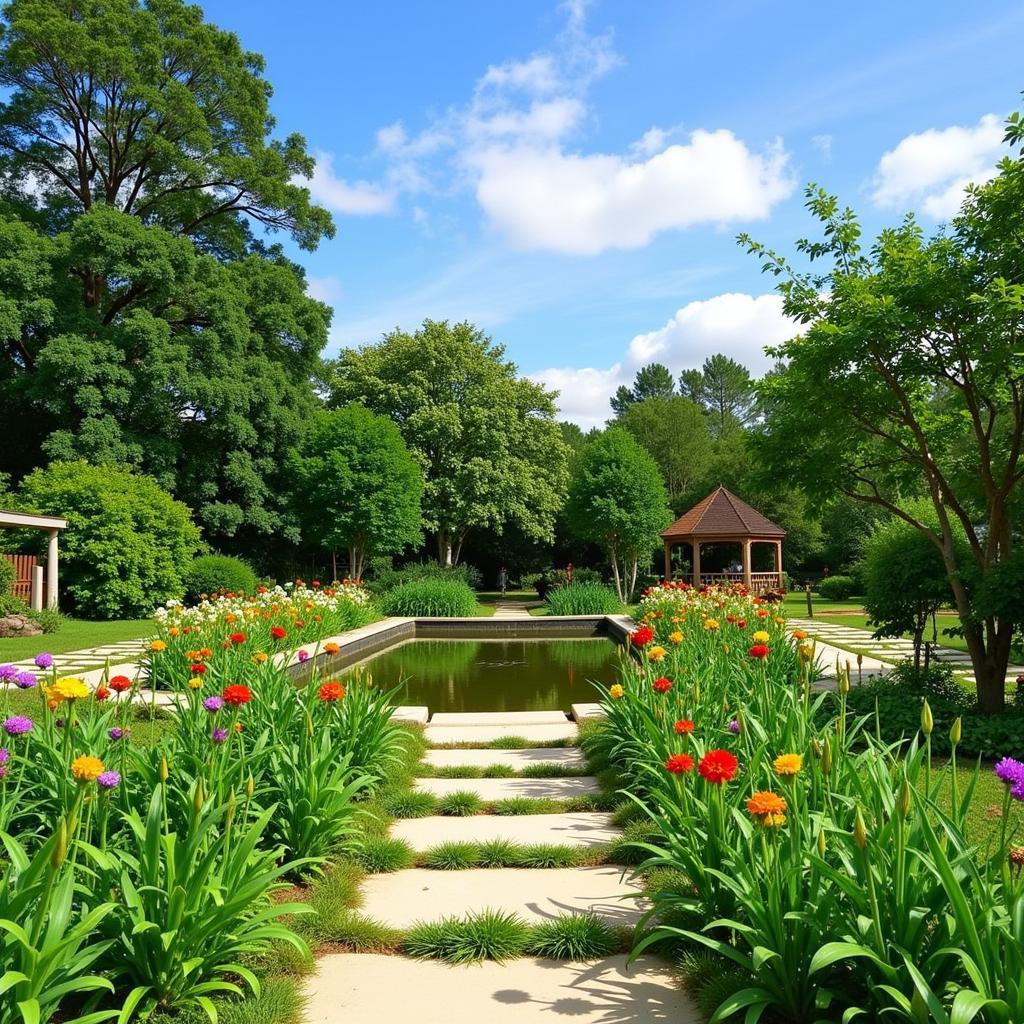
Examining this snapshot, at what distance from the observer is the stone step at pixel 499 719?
698 cm

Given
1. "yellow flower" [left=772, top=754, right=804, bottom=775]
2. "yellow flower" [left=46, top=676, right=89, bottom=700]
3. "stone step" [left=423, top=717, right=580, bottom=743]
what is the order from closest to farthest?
"yellow flower" [left=772, top=754, right=804, bottom=775] → "yellow flower" [left=46, top=676, right=89, bottom=700] → "stone step" [left=423, top=717, right=580, bottom=743]

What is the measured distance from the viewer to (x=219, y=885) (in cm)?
235

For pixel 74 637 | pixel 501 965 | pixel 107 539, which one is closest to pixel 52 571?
pixel 107 539

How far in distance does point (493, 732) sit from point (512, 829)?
8.18 feet

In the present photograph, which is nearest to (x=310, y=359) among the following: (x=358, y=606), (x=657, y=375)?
(x=358, y=606)

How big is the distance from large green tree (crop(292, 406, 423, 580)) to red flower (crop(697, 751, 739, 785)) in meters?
21.0

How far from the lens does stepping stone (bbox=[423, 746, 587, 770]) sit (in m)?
5.42

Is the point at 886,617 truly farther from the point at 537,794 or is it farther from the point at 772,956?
the point at 772,956

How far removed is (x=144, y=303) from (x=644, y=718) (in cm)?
2240

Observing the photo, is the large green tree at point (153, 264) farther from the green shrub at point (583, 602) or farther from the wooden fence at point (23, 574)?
the green shrub at point (583, 602)

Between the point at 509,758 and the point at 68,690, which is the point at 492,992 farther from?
the point at 509,758

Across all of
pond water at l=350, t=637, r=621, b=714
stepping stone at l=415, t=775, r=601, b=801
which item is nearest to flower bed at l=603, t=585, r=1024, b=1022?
stepping stone at l=415, t=775, r=601, b=801

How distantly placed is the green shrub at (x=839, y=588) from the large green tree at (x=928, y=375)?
22.6 metres

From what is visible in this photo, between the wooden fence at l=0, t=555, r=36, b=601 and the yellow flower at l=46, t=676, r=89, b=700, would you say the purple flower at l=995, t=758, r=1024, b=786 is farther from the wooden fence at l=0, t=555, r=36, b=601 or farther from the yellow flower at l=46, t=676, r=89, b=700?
the wooden fence at l=0, t=555, r=36, b=601
